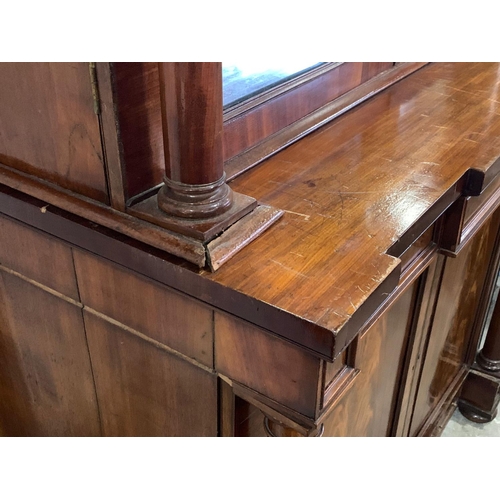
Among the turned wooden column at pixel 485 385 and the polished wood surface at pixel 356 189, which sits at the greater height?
the polished wood surface at pixel 356 189

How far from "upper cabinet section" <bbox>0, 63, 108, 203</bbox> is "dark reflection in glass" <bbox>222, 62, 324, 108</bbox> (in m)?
0.23

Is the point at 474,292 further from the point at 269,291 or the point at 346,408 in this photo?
the point at 269,291

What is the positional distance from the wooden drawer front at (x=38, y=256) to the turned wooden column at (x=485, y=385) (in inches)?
47.7

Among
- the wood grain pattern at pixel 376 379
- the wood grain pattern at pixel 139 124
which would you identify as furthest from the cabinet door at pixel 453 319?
the wood grain pattern at pixel 139 124

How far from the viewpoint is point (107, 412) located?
1.00m

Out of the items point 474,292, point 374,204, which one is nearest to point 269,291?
point 374,204

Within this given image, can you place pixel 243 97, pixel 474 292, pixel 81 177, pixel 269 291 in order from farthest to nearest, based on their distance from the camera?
pixel 474 292 → pixel 243 97 → pixel 81 177 → pixel 269 291

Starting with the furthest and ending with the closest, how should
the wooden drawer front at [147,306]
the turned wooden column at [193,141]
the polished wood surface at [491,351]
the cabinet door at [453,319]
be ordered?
1. the polished wood surface at [491,351]
2. the cabinet door at [453,319]
3. the wooden drawer front at [147,306]
4. the turned wooden column at [193,141]

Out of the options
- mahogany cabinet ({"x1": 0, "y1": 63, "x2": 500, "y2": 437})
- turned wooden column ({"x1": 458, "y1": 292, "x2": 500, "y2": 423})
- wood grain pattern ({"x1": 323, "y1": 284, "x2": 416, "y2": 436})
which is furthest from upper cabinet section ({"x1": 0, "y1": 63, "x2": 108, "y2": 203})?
turned wooden column ({"x1": 458, "y1": 292, "x2": 500, "y2": 423})

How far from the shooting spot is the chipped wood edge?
692 mm

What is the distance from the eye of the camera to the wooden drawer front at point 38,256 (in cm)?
86

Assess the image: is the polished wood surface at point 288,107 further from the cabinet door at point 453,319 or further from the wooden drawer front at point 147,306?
the cabinet door at point 453,319

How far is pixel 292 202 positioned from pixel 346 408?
365 millimetres

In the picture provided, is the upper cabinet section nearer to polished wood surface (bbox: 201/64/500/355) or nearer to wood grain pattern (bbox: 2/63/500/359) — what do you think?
wood grain pattern (bbox: 2/63/500/359)
